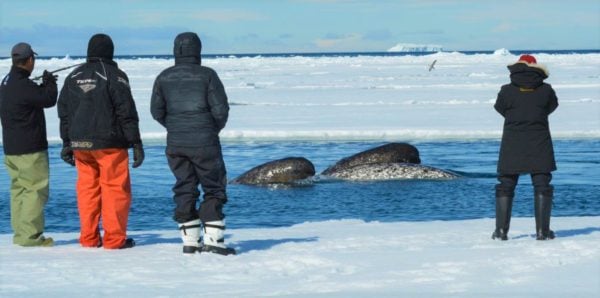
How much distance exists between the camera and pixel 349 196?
536 inches

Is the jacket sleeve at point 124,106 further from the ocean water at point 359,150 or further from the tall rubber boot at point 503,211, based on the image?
the ocean water at point 359,150

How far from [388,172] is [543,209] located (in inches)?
305

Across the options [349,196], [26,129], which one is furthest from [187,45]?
[349,196]

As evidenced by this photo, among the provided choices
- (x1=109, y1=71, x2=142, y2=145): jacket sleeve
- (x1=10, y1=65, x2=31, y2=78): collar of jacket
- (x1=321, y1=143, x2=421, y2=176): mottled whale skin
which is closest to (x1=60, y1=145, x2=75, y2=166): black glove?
(x1=109, y1=71, x2=142, y2=145): jacket sleeve

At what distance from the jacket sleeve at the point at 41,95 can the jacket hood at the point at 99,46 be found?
0.44 meters

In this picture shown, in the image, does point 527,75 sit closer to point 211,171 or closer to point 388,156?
point 211,171

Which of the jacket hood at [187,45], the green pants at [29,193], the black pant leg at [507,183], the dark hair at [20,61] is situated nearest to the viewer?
the jacket hood at [187,45]

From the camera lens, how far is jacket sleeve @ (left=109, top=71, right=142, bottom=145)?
7.17 m

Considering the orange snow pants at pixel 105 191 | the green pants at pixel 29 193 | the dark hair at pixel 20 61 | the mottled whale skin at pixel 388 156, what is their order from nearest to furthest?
the orange snow pants at pixel 105 191 < the dark hair at pixel 20 61 < the green pants at pixel 29 193 < the mottled whale skin at pixel 388 156

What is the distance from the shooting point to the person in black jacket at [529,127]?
7.57 meters

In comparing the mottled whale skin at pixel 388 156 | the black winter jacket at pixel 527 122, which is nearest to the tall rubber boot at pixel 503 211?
the black winter jacket at pixel 527 122

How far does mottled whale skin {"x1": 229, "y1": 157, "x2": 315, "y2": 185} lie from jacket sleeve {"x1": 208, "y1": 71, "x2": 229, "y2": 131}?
817 centimetres

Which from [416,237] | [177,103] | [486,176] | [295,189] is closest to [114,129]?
[177,103]

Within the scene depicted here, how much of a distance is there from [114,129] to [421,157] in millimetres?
11349
